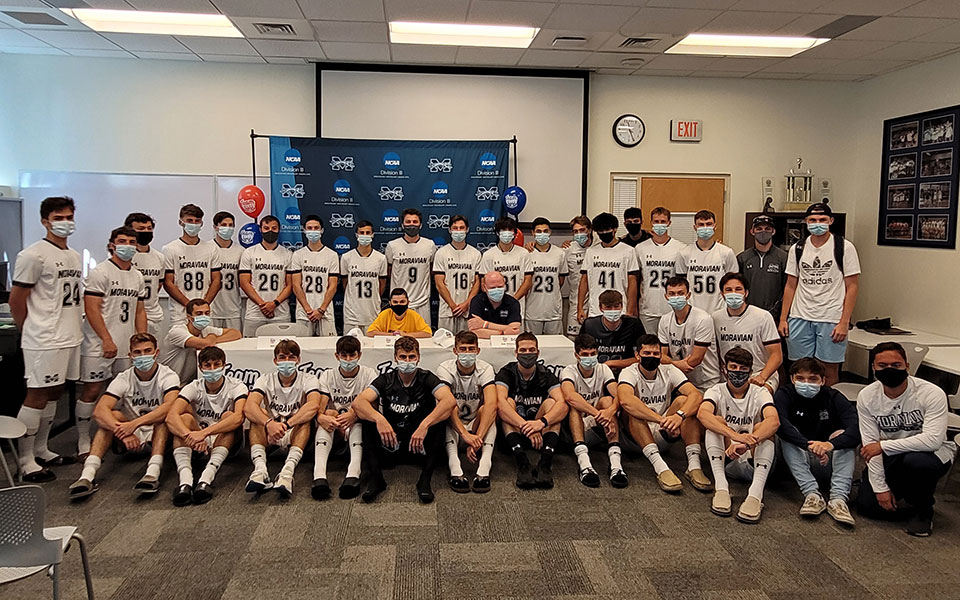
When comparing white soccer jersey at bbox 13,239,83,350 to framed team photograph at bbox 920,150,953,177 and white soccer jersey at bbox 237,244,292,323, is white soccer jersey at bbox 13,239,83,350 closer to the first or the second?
white soccer jersey at bbox 237,244,292,323

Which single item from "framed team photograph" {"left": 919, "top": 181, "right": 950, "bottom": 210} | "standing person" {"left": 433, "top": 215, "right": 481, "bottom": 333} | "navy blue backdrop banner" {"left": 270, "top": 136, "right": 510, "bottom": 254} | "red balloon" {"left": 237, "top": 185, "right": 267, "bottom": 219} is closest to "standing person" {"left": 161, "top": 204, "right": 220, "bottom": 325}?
"red balloon" {"left": 237, "top": 185, "right": 267, "bottom": 219}

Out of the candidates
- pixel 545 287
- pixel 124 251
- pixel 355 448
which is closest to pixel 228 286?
pixel 124 251

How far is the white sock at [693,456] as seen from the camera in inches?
169

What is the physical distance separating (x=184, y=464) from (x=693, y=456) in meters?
3.20

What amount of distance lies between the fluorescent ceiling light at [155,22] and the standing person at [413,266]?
2.38 meters

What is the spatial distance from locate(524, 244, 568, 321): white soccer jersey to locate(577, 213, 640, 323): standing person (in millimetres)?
413

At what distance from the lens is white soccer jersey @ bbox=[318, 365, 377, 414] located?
4543 millimetres

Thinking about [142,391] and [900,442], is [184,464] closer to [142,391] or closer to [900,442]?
[142,391]

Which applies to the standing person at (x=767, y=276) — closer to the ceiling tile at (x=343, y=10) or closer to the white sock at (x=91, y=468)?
the ceiling tile at (x=343, y=10)

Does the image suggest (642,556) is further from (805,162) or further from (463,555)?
(805,162)

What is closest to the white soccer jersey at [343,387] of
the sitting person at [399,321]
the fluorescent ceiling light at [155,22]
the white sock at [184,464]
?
the sitting person at [399,321]

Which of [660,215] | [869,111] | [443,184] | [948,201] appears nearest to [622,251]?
[660,215]

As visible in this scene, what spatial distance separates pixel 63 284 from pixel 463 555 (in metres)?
3.22

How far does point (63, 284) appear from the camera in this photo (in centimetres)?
441
